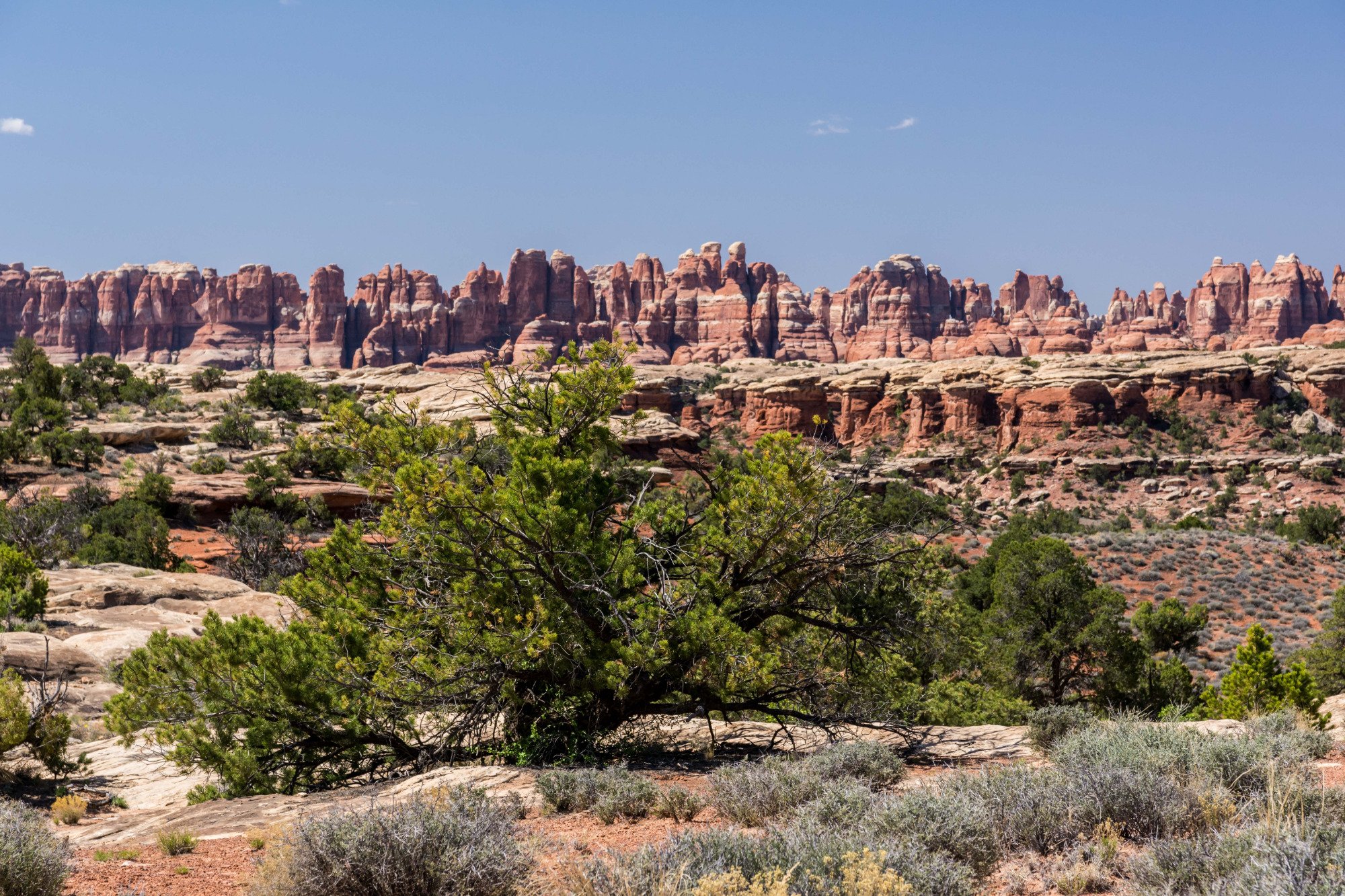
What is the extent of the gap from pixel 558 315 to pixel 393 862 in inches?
5941

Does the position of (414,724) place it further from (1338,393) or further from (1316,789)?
(1338,393)

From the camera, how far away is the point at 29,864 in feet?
15.8

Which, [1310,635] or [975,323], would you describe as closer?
[1310,635]

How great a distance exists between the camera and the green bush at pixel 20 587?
14.7 meters

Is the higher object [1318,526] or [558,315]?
[558,315]

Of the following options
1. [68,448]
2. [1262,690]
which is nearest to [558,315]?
[68,448]

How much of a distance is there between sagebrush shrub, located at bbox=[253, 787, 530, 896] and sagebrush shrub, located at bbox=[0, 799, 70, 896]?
3.92 ft

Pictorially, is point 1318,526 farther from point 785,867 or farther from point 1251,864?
point 785,867

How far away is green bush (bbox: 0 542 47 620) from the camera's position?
48.3 feet

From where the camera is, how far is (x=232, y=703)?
8883mm

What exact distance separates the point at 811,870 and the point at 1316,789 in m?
3.19

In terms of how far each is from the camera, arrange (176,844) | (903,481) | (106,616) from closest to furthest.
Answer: (176,844) → (106,616) → (903,481)

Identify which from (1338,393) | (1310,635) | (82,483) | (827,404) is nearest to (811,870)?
(1310,635)

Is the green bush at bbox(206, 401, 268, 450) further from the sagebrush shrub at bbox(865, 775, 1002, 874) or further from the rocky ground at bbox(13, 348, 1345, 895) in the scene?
the sagebrush shrub at bbox(865, 775, 1002, 874)
